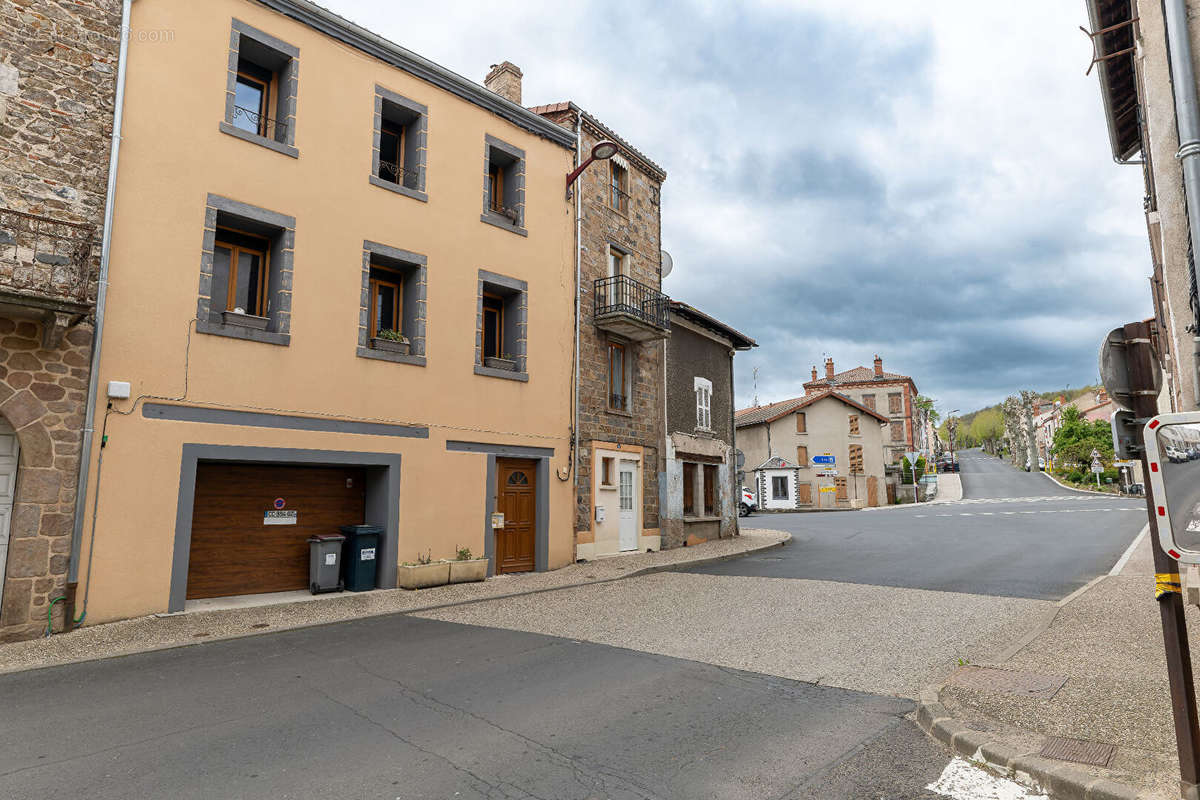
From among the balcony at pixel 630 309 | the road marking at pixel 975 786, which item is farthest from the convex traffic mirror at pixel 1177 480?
the balcony at pixel 630 309

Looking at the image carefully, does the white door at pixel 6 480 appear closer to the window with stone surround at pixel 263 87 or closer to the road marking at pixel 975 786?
the window with stone surround at pixel 263 87

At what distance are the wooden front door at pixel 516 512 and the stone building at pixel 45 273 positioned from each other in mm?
7001

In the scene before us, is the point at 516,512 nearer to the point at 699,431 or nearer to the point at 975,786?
the point at 699,431

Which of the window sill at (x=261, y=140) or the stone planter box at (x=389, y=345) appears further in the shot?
the stone planter box at (x=389, y=345)

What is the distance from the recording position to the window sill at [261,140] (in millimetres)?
9988

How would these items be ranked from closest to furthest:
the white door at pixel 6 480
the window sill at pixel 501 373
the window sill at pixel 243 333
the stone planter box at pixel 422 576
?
the white door at pixel 6 480, the window sill at pixel 243 333, the stone planter box at pixel 422 576, the window sill at pixel 501 373

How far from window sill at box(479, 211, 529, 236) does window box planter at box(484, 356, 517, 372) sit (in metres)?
2.72

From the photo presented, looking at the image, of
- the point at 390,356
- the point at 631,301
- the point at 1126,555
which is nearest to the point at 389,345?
the point at 390,356

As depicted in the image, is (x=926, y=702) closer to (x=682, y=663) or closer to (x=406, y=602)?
(x=682, y=663)

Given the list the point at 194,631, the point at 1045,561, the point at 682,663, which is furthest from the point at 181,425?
the point at 1045,561

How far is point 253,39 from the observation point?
34.2ft

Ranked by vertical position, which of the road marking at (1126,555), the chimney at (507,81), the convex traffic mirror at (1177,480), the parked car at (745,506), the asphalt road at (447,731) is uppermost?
the chimney at (507,81)

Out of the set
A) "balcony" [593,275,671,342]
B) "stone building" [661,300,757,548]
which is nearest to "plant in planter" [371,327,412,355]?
"balcony" [593,275,671,342]

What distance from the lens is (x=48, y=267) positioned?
7.97 metres
